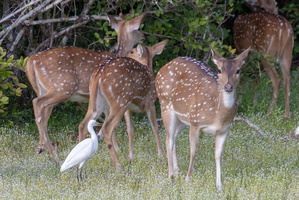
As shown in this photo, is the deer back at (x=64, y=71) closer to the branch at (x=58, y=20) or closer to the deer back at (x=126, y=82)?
the deer back at (x=126, y=82)

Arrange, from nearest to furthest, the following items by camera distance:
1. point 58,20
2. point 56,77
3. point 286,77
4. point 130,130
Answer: point 56,77 < point 130,130 < point 58,20 < point 286,77

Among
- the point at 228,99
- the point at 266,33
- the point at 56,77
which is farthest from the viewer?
the point at 266,33

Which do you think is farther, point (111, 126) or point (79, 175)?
point (111, 126)

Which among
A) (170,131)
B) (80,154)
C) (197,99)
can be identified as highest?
(197,99)

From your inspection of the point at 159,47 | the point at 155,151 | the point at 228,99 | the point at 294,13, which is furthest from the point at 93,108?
the point at 294,13

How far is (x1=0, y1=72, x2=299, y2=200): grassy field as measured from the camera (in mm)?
6379

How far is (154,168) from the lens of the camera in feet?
24.2

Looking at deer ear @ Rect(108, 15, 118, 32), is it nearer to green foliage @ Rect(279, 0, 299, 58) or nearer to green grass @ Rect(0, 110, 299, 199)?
green grass @ Rect(0, 110, 299, 199)

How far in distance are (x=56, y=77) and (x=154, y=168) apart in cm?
159

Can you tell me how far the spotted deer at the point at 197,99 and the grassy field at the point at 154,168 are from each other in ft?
1.10

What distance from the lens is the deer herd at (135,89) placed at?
22.3 ft

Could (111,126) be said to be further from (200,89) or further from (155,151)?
(200,89)

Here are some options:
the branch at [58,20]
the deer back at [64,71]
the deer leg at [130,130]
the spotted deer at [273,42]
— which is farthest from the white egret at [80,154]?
the spotted deer at [273,42]

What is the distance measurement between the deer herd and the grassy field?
22 centimetres
